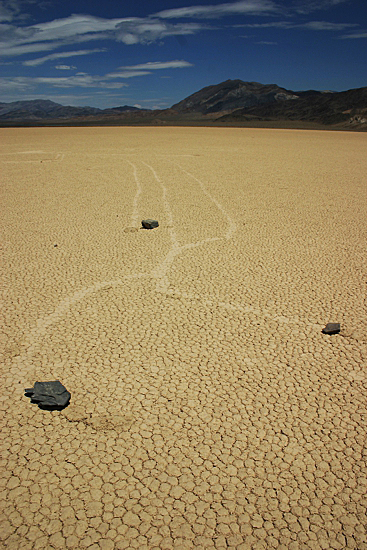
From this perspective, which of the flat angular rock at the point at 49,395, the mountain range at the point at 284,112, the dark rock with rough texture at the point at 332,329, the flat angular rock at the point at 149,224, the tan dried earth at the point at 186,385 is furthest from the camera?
the mountain range at the point at 284,112

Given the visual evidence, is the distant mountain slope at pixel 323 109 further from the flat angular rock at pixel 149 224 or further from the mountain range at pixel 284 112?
the flat angular rock at pixel 149 224

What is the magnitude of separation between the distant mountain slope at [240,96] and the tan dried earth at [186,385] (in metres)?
124

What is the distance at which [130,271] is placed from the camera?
15.1 feet

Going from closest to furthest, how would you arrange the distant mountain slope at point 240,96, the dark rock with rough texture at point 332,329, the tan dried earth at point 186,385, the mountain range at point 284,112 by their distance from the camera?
the tan dried earth at point 186,385, the dark rock with rough texture at point 332,329, the mountain range at point 284,112, the distant mountain slope at point 240,96

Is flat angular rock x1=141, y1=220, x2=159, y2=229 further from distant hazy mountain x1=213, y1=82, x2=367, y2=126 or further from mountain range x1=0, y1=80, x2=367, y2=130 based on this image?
distant hazy mountain x1=213, y1=82, x2=367, y2=126

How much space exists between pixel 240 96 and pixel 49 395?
156m

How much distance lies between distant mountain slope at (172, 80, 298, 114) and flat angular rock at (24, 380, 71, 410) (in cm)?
12654

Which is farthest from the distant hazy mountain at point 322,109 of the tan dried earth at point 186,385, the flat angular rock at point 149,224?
the tan dried earth at point 186,385

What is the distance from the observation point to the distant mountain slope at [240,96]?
12519 centimetres

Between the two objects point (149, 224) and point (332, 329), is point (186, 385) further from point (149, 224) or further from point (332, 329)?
point (149, 224)

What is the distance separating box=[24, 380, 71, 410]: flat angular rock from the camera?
99.2 inches

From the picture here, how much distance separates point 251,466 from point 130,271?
286cm

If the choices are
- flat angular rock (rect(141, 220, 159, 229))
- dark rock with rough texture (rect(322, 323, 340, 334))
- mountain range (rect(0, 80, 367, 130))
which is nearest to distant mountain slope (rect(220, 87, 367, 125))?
mountain range (rect(0, 80, 367, 130))

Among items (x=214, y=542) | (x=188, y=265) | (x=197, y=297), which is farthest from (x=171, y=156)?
(x=214, y=542)
